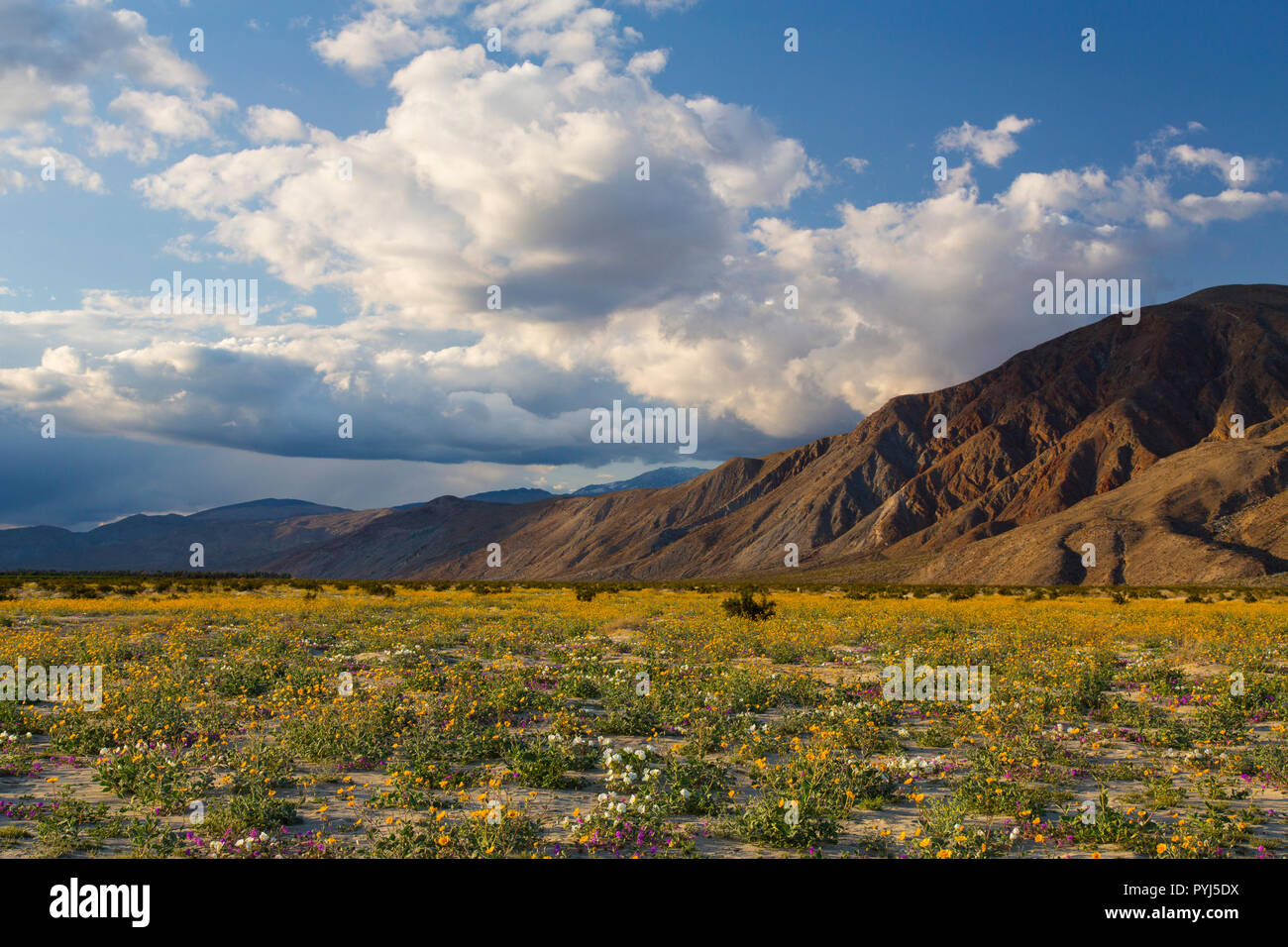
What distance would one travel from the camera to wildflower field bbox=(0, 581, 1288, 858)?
20.4 feet

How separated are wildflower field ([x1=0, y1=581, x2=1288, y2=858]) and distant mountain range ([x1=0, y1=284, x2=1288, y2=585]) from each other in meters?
84.7

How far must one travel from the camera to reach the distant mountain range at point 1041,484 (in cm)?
9094

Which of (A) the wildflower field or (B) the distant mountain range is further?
(B) the distant mountain range

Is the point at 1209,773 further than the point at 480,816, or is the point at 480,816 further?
the point at 1209,773

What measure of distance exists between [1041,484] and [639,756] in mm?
137248

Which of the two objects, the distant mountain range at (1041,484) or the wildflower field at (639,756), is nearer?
the wildflower field at (639,756)

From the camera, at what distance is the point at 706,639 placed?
2012 cm

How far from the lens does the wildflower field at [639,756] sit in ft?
20.4

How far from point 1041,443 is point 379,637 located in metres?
147

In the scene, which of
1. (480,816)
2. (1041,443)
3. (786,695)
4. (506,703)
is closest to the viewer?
(480,816)

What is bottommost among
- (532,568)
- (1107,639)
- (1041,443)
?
(532,568)

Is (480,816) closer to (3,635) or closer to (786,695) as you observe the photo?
(786,695)

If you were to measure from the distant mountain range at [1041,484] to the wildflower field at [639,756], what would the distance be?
84.7m
